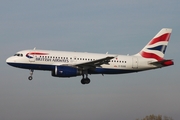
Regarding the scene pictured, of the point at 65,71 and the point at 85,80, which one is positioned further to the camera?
the point at 85,80

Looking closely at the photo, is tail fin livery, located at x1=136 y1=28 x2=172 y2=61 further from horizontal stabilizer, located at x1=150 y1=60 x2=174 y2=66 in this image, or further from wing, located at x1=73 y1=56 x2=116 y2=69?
wing, located at x1=73 y1=56 x2=116 y2=69

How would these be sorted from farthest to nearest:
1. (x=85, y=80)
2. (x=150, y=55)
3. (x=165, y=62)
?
(x=150, y=55)
(x=165, y=62)
(x=85, y=80)

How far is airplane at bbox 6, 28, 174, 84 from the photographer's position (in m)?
70.5

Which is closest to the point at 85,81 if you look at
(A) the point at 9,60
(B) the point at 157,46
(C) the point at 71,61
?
(C) the point at 71,61

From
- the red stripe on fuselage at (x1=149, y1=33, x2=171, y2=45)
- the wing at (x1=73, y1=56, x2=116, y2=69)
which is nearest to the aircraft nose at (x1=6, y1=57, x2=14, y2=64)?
the wing at (x1=73, y1=56, x2=116, y2=69)

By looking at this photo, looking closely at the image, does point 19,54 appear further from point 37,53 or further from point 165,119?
point 165,119

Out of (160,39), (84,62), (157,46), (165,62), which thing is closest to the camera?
(84,62)

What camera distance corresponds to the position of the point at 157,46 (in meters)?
79.7

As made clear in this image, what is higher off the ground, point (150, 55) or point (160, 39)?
point (160, 39)

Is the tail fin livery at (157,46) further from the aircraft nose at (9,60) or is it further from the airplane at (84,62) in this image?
the aircraft nose at (9,60)

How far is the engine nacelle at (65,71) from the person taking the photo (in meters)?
70.2

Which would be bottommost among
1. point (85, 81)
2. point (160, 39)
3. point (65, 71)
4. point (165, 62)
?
point (85, 81)

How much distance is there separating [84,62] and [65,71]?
3098 millimetres

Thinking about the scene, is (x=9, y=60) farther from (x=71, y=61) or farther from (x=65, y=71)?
(x=71, y=61)
